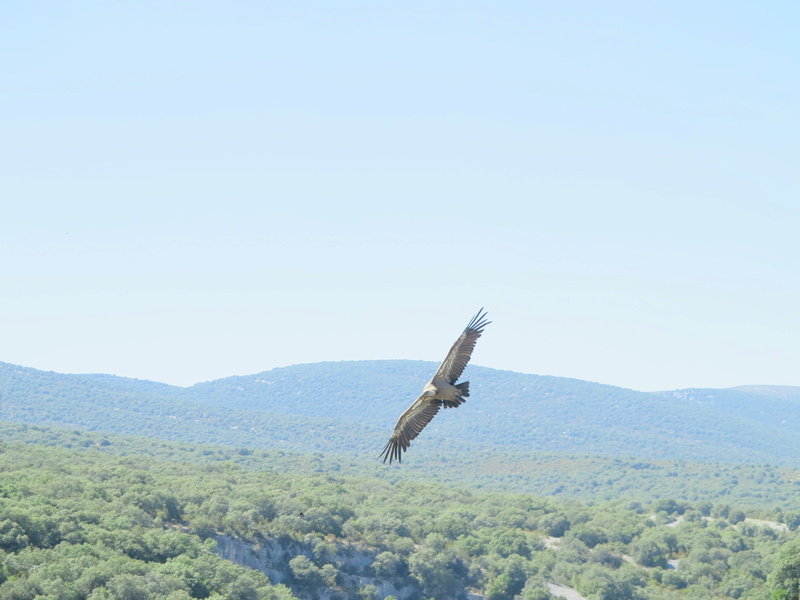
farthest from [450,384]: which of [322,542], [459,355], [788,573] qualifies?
[322,542]

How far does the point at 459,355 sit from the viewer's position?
26.3 meters

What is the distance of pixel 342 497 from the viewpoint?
373 feet

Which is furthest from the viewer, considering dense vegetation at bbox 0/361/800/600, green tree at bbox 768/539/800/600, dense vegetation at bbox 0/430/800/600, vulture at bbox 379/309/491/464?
green tree at bbox 768/539/800/600

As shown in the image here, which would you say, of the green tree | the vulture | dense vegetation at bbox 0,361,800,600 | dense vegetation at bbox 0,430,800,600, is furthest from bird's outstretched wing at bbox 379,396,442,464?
the green tree

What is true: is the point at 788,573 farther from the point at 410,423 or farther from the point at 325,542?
the point at 410,423

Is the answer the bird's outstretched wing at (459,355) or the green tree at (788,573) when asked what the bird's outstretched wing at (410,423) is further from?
the green tree at (788,573)

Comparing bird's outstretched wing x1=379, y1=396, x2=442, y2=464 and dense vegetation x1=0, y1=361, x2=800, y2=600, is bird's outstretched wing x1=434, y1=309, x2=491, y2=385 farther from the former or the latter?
dense vegetation x1=0, y1=361, x2=800, y2=600

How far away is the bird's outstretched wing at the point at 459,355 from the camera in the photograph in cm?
2616

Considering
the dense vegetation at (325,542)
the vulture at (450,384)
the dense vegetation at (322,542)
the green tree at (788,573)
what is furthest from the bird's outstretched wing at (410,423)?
the green tree at (788,573)

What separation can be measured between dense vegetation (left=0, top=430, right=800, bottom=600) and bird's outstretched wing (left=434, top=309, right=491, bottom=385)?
41.4m

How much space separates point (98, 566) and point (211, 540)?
1912 cm

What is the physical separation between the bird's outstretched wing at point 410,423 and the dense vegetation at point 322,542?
3904 cm

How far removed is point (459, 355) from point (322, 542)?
7040cm

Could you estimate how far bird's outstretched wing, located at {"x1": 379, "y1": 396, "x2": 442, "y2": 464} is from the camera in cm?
2719
